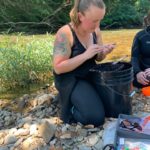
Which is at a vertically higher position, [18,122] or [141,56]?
[141,56]

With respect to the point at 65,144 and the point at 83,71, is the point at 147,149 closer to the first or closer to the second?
the point at 65,144

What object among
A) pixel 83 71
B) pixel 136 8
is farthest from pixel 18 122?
pixel 136 8

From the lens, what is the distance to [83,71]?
139 inches

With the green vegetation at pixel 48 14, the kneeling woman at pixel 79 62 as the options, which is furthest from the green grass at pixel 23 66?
the kneeling woman at pixel 79 62

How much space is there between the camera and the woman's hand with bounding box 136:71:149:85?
4070 millimetres

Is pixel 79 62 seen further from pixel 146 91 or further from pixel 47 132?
pixel 146 91

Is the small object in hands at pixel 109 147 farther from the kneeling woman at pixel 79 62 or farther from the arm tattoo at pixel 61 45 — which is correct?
the arm tattoo at pixel 61 45

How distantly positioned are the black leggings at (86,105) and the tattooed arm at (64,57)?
0.21 metres

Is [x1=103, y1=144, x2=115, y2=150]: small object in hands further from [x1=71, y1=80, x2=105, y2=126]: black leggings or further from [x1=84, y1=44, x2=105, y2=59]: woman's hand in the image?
[x1=84, y1=44, x2=105, y2=59]: woman's hand

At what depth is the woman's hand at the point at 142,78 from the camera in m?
4.07

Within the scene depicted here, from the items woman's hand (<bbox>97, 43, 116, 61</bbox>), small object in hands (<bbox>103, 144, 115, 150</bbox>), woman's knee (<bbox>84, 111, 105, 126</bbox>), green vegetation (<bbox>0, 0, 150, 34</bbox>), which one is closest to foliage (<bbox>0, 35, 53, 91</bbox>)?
green vegetation (<bbox>0, 0, 150, 34</bbox>)

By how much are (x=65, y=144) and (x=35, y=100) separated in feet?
3.29

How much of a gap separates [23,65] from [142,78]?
1.36 m

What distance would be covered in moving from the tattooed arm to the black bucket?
0.23 metres
